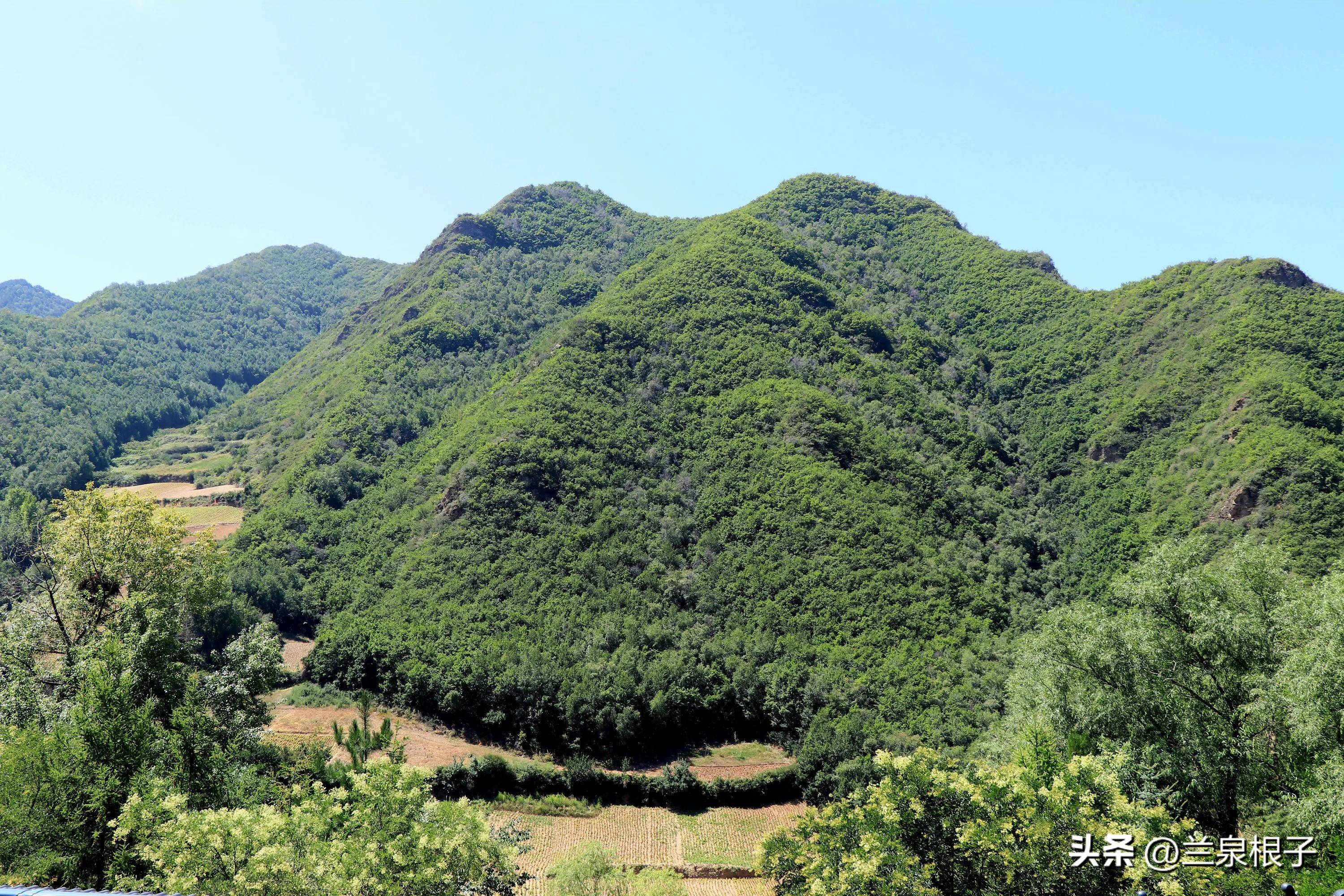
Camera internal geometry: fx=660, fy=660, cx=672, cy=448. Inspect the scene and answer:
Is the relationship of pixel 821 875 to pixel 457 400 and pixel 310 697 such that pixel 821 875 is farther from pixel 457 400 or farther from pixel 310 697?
pixel 457 400

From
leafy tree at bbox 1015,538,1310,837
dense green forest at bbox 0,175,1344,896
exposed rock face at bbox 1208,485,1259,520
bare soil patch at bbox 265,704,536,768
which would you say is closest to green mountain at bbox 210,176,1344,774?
exposed rock face at bbox 1208,485,1259,520

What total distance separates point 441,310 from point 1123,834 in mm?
91089

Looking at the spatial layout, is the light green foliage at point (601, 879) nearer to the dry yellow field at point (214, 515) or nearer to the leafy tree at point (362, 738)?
the leafy tree at point (362, 738)

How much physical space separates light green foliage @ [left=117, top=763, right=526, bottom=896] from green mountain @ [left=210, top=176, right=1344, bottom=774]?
24510 mm

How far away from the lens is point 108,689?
22.0 m

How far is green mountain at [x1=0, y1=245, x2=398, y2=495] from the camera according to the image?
83.2 m

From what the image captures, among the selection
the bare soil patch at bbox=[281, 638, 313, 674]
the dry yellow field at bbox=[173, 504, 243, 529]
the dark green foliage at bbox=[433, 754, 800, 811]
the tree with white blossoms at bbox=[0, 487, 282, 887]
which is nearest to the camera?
the tree with white blossoms at bbox=[0, 487, 282, 887]

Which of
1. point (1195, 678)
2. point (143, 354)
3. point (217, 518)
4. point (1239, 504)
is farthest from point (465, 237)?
point (1195, 678)

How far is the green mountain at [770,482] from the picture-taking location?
44094 millimetres

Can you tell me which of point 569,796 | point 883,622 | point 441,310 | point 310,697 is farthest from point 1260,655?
point 441,310

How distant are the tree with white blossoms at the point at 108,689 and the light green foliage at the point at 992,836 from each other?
61.7 ft

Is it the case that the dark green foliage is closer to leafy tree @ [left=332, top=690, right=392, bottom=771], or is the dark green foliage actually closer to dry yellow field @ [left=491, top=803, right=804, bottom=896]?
dry yellow field @ [left=491, top=803, right=804, bottom=896]

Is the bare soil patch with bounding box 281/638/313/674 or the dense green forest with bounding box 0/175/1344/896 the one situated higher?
the dense green forest with bounding box 0/175/1344/896

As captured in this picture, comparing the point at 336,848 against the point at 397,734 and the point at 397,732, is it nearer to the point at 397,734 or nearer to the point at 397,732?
the point at 397,734
